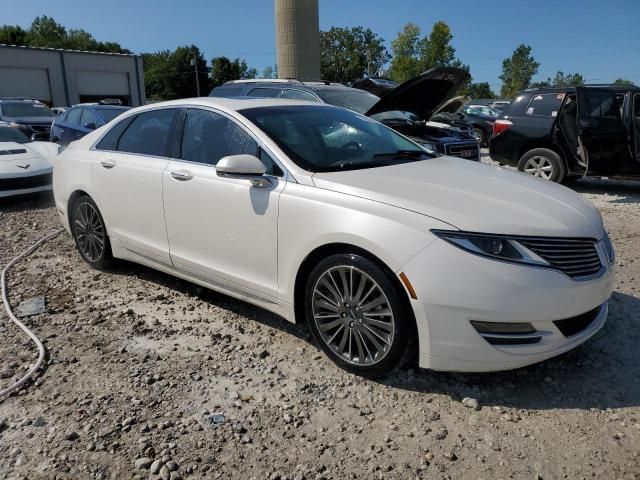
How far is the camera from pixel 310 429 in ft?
8.72

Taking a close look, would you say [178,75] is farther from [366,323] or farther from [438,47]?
[366,323]

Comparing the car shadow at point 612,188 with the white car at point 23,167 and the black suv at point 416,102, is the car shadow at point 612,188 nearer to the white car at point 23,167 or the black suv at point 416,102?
the black suv at point 416,102

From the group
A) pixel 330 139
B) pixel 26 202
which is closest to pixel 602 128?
pixel 330 139

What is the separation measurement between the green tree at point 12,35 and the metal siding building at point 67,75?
4017cm

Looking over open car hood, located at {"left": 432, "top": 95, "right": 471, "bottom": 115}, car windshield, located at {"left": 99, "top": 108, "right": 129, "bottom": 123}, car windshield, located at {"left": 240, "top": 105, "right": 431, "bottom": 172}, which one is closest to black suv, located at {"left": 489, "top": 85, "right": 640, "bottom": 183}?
open car hood, located at {"left": 432, "top": 95, "right": 471, "bottom": 115}

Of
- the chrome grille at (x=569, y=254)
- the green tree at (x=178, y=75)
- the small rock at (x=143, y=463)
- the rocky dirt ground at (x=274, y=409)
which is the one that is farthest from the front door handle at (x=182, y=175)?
the green tree at (x=178, y=75)

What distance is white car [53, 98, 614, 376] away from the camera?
104 inches

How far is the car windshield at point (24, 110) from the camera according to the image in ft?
49.4

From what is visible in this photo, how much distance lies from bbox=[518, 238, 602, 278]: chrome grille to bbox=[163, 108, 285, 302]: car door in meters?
1.50

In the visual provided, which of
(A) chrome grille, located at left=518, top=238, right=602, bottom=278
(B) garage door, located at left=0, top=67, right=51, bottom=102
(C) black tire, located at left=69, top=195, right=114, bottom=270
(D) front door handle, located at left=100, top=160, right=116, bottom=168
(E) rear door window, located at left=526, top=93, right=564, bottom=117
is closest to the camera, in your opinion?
(A) chrome grille, located at left=518, top=238, right=602, bottom=278

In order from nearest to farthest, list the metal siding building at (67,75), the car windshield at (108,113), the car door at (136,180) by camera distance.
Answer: the car door at (136,180) < the car windshield at (108,113) < the metal siding building at (67,75)

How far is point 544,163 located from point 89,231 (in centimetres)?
714

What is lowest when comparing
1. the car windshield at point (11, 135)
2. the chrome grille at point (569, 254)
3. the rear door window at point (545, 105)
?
the chrome grille at point (569, 254)

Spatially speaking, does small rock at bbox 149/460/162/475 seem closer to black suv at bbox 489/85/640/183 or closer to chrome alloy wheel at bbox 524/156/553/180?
black suv at bbox 489/85/640/183
